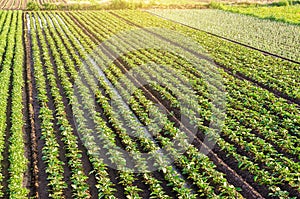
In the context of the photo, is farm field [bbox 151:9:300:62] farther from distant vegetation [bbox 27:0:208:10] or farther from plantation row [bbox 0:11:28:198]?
plantation row [bbox 0:11:28:198]

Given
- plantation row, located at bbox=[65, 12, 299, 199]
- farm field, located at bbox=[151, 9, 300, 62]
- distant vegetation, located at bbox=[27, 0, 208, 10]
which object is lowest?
plantation row, located at bbox=[65, 12, 299, 199]

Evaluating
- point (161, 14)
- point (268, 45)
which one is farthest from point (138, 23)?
point (268, 45)

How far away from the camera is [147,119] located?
1085 cm

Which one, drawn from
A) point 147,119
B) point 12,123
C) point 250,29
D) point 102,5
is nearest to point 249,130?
point 147,119

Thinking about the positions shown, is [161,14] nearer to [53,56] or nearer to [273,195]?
[53,56]

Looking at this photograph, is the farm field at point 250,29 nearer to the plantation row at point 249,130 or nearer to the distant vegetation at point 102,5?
the distant vegetation at point 102,5

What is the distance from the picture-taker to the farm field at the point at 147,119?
7.92 meters

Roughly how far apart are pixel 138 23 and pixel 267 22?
1274cm

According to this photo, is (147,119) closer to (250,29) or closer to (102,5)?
(250,29)

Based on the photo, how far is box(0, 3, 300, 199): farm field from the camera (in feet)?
26.0

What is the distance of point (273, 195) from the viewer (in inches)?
295

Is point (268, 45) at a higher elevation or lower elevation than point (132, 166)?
higher

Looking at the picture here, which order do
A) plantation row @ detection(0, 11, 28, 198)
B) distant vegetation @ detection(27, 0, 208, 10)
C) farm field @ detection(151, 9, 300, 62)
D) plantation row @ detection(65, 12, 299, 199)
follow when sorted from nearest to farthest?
plantation row @ detection(0, 11, 28, 198), plantation row @ detection(65, 12, 299, 199), farm field @ detection(151, 9, 300, 62), distant vegetation @ detection(27, 0, 208, 10)

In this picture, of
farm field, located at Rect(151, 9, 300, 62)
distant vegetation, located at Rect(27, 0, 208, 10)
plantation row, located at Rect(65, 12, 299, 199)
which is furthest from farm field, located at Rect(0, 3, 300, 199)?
distant vegetation, located at Rect(27, 0, 208, 10)
